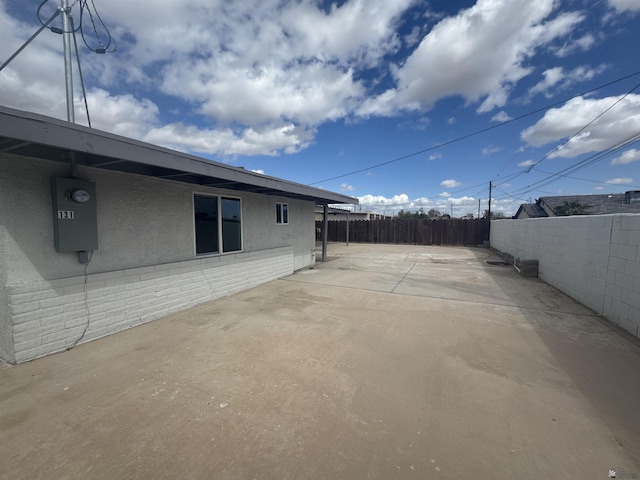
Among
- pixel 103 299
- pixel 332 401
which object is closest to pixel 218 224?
pixel 103 299

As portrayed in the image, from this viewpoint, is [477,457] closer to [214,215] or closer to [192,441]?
[192,441]

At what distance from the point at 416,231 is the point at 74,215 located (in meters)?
18.6

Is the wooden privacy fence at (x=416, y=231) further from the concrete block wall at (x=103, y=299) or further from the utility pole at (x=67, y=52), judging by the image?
the utility pole at (x=67, y=52)

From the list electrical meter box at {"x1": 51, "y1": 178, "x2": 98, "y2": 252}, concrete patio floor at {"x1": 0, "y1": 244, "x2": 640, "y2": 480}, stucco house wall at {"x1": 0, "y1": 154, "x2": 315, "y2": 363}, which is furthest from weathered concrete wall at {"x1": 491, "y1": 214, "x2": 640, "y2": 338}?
electrical meter box at {"x1": 51, "y1": 178, "x2": 98, "y2": 252}

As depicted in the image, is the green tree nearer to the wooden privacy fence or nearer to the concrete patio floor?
the wooden privacy fence

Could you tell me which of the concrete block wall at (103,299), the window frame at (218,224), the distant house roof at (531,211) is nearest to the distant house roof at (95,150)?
the window frame at (218,224)

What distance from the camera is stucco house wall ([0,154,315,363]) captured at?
3174 millimetres

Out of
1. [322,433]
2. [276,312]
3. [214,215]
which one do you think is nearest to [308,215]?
[214,215]

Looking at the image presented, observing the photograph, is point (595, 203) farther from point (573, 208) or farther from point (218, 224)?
point (218, 224)

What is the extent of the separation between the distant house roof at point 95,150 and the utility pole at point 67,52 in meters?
2.09

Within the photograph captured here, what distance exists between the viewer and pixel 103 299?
393 centimetres

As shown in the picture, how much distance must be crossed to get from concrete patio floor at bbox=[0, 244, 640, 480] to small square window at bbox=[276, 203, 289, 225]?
400cm

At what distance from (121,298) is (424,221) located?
18.3 m

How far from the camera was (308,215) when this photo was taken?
391 inches
